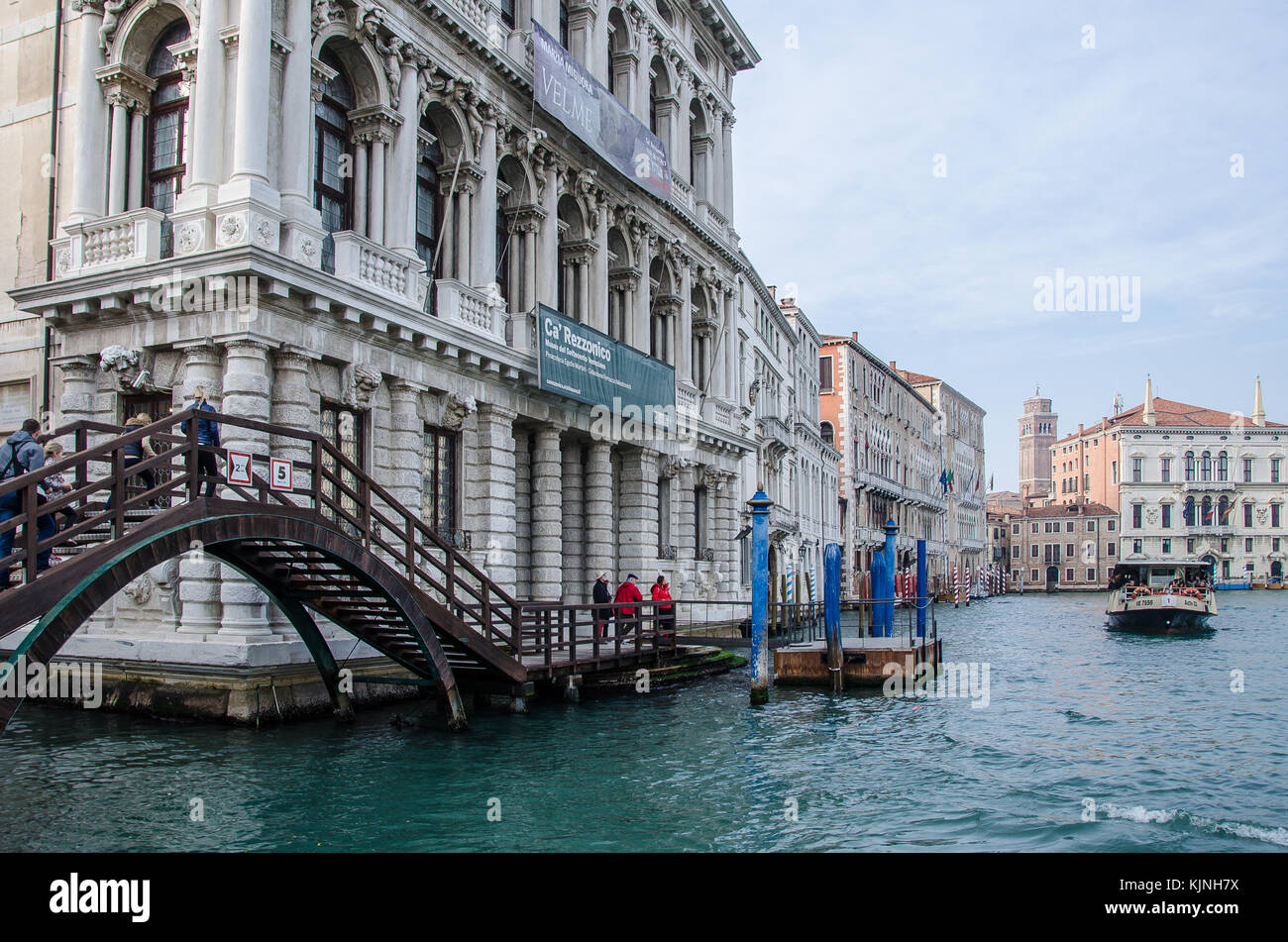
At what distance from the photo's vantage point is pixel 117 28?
54.6 feet

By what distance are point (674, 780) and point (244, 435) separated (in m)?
7.22

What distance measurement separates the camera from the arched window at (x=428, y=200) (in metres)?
19.7

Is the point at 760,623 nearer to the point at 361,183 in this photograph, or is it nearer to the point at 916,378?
the point at 361,183

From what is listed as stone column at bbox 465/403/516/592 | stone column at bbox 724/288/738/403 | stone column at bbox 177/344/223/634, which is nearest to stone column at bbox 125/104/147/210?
stone column at bbox 177/344/223/634

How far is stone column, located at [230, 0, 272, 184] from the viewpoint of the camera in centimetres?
1486

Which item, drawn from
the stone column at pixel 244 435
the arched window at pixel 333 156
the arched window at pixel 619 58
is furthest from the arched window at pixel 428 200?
the arched window at pixel 619 58

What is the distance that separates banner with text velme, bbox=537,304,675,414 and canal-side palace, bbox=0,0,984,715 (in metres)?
0.18

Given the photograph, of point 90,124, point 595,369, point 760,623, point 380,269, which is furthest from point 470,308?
point 760,623

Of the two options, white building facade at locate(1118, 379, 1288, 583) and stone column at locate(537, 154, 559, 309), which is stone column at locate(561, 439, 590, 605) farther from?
white building facade at locate(1118, 379, 1288, 583)

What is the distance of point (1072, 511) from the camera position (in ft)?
359

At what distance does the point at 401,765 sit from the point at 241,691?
2.97 metres

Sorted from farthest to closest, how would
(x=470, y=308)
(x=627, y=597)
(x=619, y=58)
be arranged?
1. (x=619, y=58)
2. (x=627, y=597)
3. (x=470, y=308)

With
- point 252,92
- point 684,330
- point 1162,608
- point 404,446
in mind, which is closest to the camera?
point 252,92
